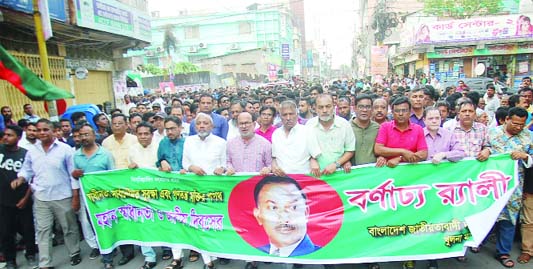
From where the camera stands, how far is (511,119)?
4.00 metres

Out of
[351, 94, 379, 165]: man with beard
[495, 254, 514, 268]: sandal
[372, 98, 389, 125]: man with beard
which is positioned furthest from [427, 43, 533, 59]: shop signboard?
[351, 94, 379, 165]: man with beard

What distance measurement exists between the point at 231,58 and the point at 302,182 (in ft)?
137

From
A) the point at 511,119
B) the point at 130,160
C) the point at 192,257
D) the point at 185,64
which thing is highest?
the point at 185,64

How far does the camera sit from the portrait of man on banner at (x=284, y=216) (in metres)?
3.99

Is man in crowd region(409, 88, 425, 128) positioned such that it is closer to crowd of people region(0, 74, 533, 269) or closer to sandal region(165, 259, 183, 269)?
crowd of people region(0, 74, 533, 269)

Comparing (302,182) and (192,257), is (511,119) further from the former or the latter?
(192,257)

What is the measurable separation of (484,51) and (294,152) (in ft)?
80.4

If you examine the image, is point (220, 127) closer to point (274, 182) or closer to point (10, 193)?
point (274, 182)

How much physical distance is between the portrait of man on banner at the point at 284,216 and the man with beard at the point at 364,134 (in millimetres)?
766

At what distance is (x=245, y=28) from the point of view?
2172 inches

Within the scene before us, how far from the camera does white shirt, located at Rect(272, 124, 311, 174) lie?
13.2ft

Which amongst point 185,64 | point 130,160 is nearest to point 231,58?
point 185,64

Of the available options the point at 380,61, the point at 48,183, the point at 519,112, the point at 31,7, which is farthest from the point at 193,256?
the point at 380,61

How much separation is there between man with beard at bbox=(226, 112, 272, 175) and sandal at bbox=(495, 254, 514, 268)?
8.73 feet
